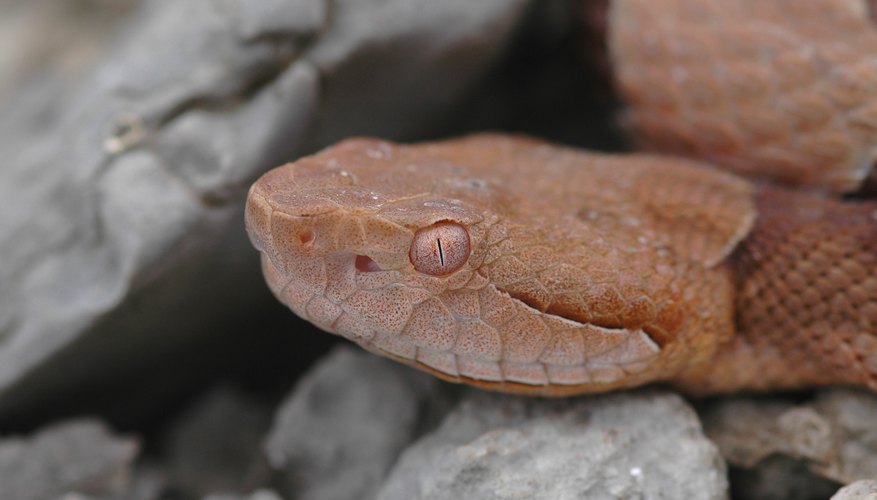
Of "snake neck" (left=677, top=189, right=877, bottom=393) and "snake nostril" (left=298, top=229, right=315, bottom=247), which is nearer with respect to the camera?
"snake nostril" (left=298, top=229, right=315, bottom=247)

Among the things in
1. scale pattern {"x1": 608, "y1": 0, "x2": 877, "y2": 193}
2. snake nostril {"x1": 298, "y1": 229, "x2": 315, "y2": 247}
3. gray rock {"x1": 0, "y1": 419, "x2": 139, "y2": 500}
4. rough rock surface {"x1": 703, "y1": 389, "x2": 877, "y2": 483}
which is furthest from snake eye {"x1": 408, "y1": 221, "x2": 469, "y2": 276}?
gray rock {"x1": 0, "y1": 419, "x2": 139, "y2": 500}

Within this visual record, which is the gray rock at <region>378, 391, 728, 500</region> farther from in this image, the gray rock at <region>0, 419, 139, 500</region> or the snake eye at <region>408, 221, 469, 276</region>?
the gray rock at <region>0, 419, 139, 500</region>

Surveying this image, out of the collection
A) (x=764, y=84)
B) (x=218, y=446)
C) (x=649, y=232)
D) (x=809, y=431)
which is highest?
(x=764, y=84)

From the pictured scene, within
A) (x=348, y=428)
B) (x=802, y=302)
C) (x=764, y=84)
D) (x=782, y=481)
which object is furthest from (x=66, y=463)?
(x=764, y=84)

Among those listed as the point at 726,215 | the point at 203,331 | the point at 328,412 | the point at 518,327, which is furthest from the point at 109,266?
the point at 726,215

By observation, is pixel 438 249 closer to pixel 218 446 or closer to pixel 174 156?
pixel 174 156
